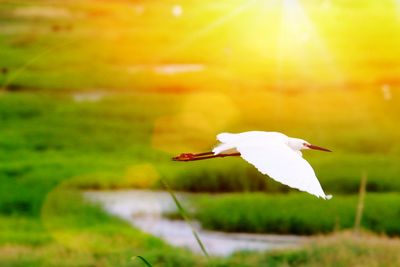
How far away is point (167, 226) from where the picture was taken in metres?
5.22

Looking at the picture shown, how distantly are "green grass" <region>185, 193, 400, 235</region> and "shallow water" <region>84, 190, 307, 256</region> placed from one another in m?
0.06

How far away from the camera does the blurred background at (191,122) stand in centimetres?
475

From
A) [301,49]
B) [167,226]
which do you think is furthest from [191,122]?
[301,49]

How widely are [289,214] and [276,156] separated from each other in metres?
4.12

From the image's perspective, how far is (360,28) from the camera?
1296 cm

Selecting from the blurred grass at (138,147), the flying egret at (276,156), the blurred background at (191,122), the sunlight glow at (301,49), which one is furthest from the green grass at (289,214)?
the sunlight glow at (301,49)

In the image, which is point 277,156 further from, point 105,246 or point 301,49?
point 301,49

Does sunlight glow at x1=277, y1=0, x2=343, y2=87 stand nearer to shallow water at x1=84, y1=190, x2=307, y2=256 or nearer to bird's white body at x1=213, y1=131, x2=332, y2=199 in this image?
shallow water at x1=84, y1=190, x2=307, y2=256

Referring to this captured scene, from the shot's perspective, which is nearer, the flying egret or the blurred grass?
the flying egret

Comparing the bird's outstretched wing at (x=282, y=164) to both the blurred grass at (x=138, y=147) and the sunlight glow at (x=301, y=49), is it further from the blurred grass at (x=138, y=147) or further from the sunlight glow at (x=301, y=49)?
the sunlight glow at (x=301, y=49)

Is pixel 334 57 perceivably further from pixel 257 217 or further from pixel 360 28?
pixel 257 217

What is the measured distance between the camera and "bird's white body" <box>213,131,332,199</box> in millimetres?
1072

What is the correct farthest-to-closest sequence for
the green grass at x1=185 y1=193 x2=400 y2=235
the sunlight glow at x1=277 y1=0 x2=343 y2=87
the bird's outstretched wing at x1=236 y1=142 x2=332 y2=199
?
the sunlight glow at x1=277 y1=0 x2=343 y2=87
the green grass at x1=185 y1=193 x2=400 y2=235
the bird's outstretched wing at x1=236 y1=142 x2=332 y2=199

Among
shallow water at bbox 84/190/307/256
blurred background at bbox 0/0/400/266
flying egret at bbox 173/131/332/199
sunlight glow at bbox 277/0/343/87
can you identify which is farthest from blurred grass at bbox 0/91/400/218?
flying egret at bbox 173/131/332/199
